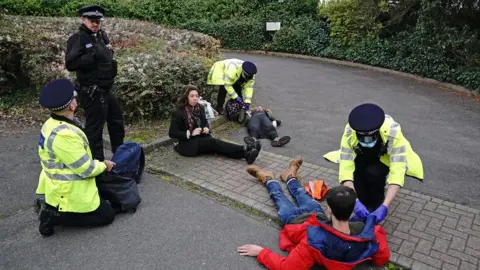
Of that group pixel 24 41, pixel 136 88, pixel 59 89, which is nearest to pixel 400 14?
pixel 136 88

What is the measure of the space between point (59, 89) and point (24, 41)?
18.1 feet

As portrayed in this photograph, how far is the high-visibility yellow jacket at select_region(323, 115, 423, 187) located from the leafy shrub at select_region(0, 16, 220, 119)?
376 centimetres


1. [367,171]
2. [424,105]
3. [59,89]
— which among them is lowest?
[424,105]

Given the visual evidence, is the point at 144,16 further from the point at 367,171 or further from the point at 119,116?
the point at 367,171

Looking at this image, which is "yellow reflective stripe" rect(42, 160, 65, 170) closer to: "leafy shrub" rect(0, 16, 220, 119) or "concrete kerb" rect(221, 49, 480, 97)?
"leafy shrub" rect(0, 16, 220, 119)

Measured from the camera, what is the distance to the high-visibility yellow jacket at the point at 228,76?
695cm

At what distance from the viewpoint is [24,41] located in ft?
26.3

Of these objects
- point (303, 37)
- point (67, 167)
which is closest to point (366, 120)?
point (67, 167)

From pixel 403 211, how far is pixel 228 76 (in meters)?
3.89

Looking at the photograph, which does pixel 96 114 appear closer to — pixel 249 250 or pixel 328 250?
pixel 249 250

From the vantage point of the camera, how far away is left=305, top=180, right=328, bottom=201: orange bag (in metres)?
4.34

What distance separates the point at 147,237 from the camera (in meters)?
3.67

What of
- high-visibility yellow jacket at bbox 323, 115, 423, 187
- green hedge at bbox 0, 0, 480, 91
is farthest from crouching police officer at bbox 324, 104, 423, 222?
green hedge at bbox 0, 0, 480, 91

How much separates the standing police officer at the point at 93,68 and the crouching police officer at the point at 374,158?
9.34 ft
